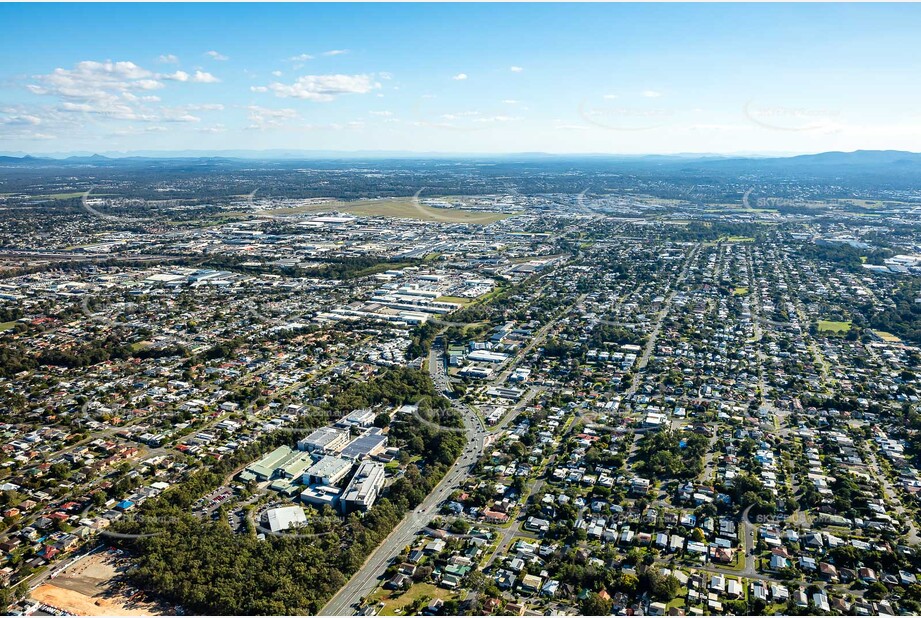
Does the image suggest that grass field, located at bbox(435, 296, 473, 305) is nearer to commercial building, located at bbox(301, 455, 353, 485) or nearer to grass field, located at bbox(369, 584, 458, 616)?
commercial building, located at bbox(301, 455, 353, 485)

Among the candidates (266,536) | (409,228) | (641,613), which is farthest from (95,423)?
(409,228)

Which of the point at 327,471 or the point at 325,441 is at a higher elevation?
the point at 325,441

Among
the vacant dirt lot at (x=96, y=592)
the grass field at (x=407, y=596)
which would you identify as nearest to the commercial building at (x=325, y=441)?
the vacant dirt lot at (x=96, y=592)

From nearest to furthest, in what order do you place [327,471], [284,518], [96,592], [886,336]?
[96,592] → [284,518] → [327,471] → [886,336]

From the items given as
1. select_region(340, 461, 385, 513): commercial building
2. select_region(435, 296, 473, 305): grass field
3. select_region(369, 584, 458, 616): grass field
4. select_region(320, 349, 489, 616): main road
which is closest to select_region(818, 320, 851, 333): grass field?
select_region(435, 296, 473, 305): grass field

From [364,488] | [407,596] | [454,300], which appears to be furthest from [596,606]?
[454,300]

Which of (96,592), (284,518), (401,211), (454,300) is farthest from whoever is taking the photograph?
(401,211)

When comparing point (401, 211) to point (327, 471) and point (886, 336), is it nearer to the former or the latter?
point (886, 336)
